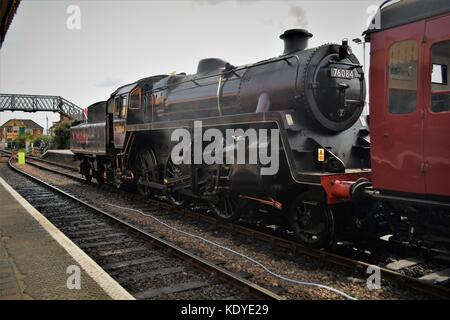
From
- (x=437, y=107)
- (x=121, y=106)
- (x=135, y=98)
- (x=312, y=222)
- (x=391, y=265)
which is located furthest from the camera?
(x=121, y=106)

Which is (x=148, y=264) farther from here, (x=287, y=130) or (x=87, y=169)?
(x=87, y=169)

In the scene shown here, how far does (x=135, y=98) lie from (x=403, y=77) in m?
8.66

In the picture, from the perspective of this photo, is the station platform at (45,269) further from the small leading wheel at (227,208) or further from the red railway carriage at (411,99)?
the red railway carriage at (411,99)

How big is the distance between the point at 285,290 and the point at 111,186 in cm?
1111

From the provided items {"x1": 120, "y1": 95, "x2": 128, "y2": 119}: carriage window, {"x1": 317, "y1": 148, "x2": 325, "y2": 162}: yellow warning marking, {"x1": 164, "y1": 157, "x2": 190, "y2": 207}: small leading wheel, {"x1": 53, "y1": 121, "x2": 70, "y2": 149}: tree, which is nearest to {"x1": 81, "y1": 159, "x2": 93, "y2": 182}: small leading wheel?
{"x1": 120, "y1": 95, "x2": 128, "y2": 119}: carriage window

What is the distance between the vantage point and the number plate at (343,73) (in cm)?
677

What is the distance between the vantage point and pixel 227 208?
27.7 feet

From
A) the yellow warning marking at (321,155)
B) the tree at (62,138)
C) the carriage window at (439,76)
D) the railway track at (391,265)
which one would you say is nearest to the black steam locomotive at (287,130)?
the yellow warning marking at (321,155)

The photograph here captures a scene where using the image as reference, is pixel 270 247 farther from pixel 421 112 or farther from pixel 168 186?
pixel 168 186

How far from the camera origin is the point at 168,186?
9961mm

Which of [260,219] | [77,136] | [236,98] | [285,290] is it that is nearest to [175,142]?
[236,98]

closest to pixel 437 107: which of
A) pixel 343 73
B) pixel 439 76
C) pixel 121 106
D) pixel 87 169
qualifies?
pixel 439 76

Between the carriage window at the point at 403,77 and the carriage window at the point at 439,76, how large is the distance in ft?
0.67

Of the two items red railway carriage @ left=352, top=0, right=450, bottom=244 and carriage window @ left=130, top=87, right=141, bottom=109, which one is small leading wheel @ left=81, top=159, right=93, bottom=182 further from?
red railway carriage @ left=352, top=0, right=450, bottom=244
